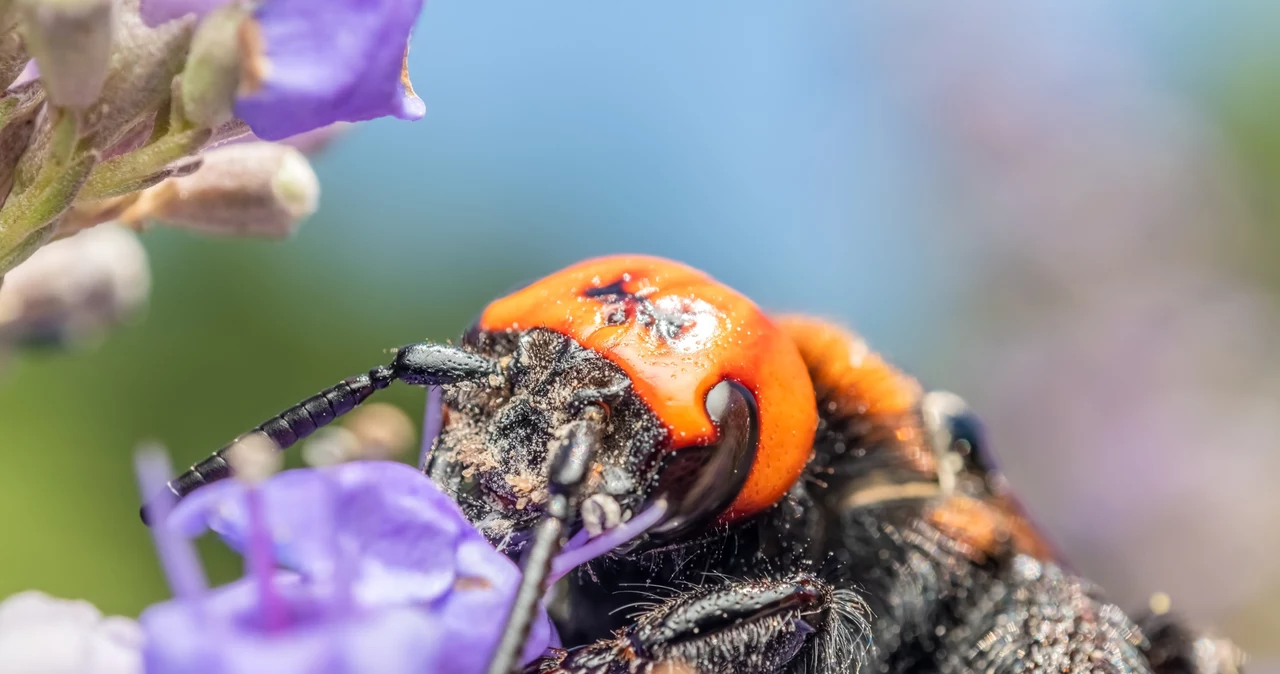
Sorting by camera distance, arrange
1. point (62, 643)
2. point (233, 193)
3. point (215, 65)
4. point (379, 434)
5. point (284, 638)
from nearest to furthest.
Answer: point (284, 638)
point (215, 65)
point (62, 643)
point (379, 434)
point (233, 193)

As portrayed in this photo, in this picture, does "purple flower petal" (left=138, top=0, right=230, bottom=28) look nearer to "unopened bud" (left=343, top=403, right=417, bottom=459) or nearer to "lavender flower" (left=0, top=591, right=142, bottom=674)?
"unopened bud" (left=343, top=403, right=417, bottom=459)

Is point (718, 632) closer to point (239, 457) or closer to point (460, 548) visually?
point (460, 548)

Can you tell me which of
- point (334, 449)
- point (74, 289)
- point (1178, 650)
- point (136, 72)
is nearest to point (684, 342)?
point (334, 449)

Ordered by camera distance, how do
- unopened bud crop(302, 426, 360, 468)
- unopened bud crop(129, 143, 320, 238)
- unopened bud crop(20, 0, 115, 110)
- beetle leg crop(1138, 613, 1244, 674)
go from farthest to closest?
beetle leg crop(1138, 613, 1244, 674)
unopened bud crop(129, 143, 320, 238)
unopened bud crop(302, 426, 360, 468)
unopened bud crop(20, 0, 115, 110)

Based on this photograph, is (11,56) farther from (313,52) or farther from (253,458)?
(253,458)

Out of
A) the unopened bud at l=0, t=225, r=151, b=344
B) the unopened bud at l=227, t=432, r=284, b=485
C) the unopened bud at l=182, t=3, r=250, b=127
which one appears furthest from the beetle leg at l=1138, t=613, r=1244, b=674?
the unopened bud at l=0, t=225, r=151, b=344
